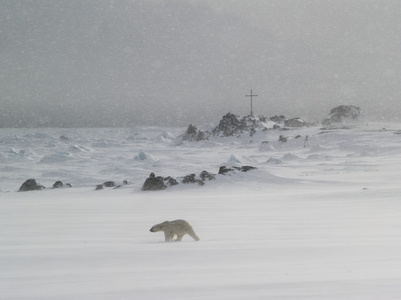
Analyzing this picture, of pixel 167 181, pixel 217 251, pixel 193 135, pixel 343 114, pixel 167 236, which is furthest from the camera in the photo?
pixel 193 135

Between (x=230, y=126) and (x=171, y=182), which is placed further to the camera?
(x=230, y=126)

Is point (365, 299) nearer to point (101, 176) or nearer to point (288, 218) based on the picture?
point (288, 218)

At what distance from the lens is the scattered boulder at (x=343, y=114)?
253 ft

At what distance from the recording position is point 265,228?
8.52 metres

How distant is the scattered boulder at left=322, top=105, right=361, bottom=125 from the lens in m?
77.1

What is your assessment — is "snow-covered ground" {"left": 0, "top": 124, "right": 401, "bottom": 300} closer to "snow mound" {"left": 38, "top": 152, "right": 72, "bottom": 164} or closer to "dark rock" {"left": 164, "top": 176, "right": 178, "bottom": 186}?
"dark rock" {"left": 164, "top": 176, "right": 178, "bottom": 186}

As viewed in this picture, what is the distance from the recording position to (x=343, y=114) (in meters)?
77.7

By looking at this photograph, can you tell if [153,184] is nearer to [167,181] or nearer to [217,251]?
[167,181]

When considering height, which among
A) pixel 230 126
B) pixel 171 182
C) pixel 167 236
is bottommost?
pixel 171 182

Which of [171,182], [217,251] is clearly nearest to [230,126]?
[171,182]

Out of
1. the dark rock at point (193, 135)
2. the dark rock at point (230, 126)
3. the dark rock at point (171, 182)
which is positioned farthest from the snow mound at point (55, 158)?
the dark rock at point (230, 126)

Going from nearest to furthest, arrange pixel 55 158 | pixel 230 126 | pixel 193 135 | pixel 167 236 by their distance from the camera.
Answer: pixel 167 236 < pixel 55 158 < pixel 230 126 < pixel 193 135

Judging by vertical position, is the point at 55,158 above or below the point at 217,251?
below

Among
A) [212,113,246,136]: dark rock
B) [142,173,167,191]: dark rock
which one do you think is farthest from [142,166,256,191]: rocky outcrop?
[212,113,246,136]: dark rock
